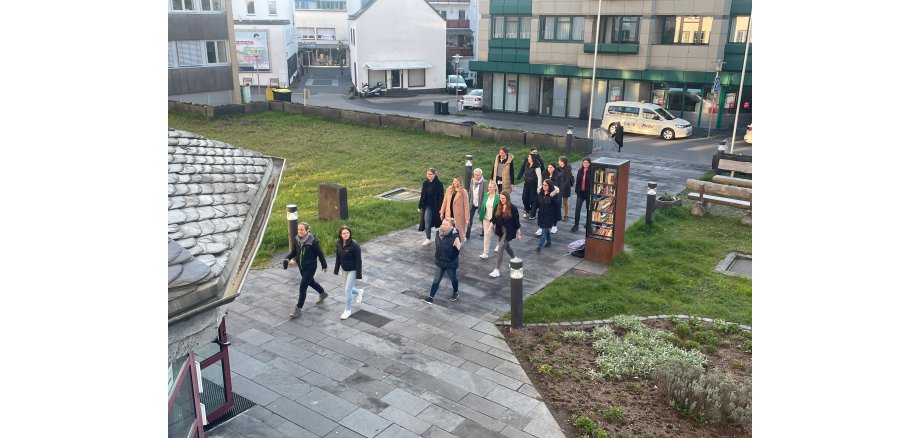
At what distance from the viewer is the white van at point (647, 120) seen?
1147 inches

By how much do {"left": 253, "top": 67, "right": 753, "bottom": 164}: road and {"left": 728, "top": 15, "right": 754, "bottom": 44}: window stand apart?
14.0ft

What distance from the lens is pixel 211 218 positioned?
19.0ft

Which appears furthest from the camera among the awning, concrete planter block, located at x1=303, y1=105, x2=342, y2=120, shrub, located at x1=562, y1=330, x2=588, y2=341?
the awning

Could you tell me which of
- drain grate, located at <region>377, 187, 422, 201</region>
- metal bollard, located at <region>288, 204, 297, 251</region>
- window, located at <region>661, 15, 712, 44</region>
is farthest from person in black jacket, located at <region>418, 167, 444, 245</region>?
window, located at <region>661, 15, 712, 44</region>

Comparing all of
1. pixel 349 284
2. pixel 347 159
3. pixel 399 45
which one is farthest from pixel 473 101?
pixel 349 284

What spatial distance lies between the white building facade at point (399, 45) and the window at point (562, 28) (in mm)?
14840

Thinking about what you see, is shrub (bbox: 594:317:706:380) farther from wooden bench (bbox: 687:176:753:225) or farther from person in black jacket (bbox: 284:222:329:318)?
wooden bench (bbox: 687:176:753:225)

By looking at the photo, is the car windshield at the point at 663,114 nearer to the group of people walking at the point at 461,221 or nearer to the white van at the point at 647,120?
the white van at the point at 647,120

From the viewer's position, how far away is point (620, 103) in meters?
30.6

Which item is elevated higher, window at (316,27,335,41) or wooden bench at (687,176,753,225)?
window at (316,27,335,41)

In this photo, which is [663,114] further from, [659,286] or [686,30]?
[659,286]

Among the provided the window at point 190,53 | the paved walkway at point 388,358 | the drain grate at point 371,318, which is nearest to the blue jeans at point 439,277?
the paved walkway at point 388,358

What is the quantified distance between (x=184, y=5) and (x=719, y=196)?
98.0ft

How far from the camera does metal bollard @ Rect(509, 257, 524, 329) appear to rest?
32.1 ft
